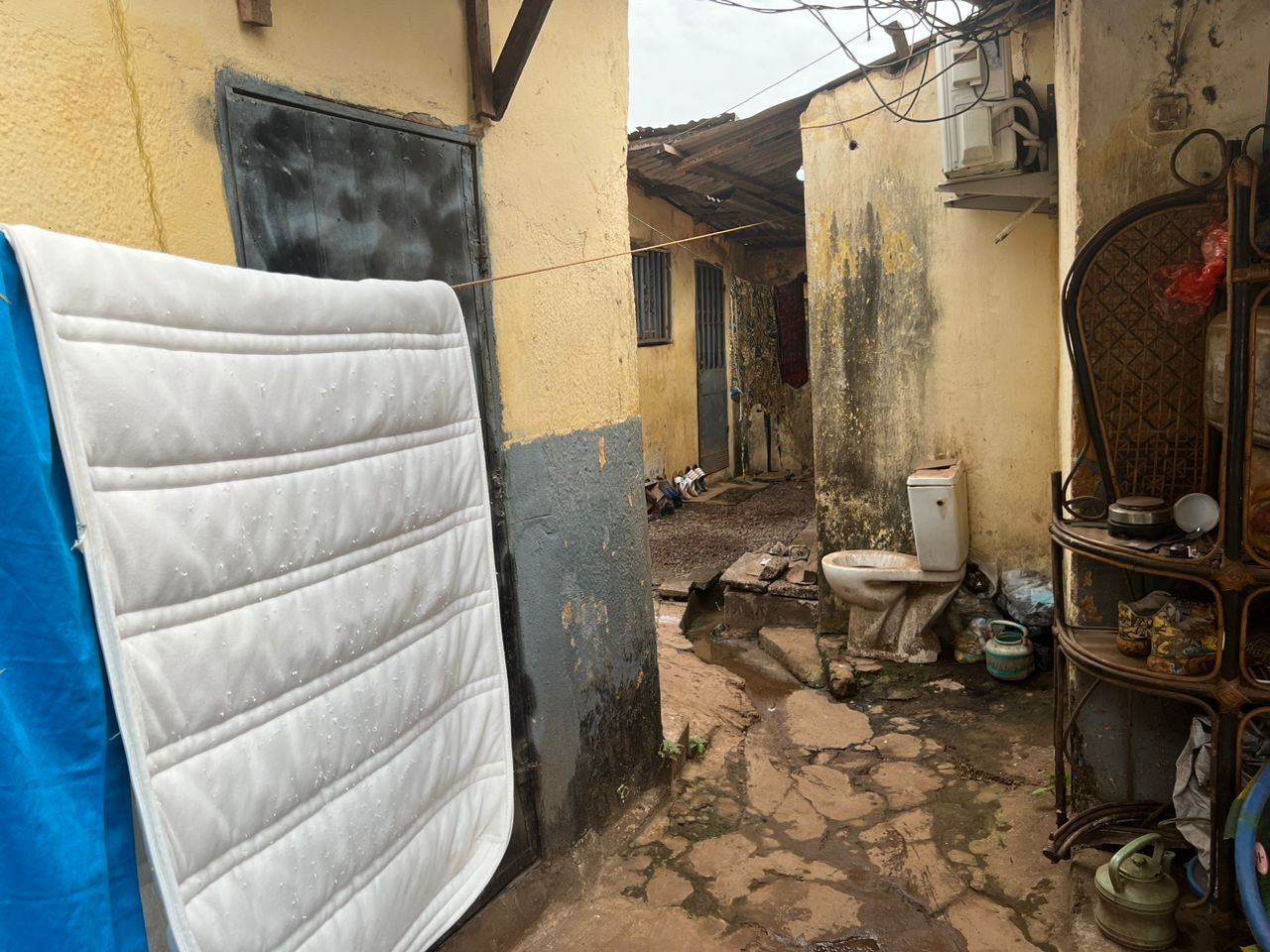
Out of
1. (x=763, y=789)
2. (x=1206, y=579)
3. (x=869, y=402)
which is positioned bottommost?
(x=763, y=789)

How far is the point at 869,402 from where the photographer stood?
5.54 metres

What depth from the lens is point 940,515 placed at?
16.4ft

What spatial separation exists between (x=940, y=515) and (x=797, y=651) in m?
1.33

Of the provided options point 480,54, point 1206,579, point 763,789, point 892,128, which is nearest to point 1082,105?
point 1206,579

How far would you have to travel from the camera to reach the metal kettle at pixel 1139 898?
2.62 meters

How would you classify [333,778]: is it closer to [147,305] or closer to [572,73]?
[147,305]

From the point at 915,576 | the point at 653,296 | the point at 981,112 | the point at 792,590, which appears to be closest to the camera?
the point at 981,112

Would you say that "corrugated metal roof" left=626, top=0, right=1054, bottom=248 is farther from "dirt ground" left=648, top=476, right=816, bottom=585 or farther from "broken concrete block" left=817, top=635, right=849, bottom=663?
"broken concrete block" left=817, top=635, right=849, bottom=663

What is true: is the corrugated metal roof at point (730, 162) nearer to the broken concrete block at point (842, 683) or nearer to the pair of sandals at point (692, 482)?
the pair of sandals at point (692, 482)

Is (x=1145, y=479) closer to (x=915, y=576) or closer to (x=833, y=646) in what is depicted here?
(x=915, y=576)

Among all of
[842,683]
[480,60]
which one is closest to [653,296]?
[842,683]

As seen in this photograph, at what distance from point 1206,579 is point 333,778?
237 cm

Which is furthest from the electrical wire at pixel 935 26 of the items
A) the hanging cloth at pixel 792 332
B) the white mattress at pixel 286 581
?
the hanging cloth at pixel 792 332

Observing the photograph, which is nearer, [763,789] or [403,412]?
[403,412]
